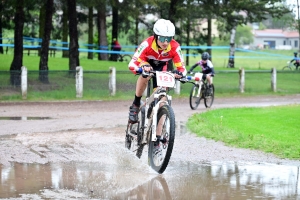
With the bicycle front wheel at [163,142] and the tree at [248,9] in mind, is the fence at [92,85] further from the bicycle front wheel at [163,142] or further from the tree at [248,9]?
the bicycle front wheel at [163,142]

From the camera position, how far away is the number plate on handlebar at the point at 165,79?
970cm

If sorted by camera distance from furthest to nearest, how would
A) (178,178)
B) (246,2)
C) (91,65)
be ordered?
1. (91,65)
2. (246,2)
3. (178,178)

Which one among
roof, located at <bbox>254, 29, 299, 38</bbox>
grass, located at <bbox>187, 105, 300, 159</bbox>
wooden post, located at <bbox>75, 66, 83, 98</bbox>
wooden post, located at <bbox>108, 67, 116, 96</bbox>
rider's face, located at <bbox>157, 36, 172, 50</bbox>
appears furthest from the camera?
roof, located at <bbox>254, 29, 299, 38</bbox>

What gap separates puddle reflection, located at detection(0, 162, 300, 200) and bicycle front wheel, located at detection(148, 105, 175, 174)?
17 cm

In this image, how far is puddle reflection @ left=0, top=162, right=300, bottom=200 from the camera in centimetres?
837

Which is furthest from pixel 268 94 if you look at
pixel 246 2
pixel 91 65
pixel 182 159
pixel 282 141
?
pixel 182 159

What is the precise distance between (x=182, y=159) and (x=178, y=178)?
67.7 inches

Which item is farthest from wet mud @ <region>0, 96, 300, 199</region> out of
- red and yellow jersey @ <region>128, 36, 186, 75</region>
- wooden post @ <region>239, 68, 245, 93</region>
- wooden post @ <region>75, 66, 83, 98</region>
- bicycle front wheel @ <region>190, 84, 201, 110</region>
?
wooden post @ <region>239, 68, 245, 93</region>

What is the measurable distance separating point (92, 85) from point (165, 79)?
56.1 feet

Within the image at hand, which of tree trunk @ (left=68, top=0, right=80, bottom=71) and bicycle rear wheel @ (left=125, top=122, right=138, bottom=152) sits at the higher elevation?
tree trunk @ (left=68, top=0, right=80, bottom=71)

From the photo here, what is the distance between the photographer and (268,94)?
30.7 meters

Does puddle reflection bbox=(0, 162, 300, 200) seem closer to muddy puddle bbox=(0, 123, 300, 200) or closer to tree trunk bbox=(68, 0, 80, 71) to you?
muddy puddle bbox=(0, 123, 300, 200)

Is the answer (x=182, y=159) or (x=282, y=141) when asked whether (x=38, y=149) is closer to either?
(x=182, y=159)

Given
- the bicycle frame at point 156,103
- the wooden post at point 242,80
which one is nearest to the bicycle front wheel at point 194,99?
the wooden post at point 242,80
